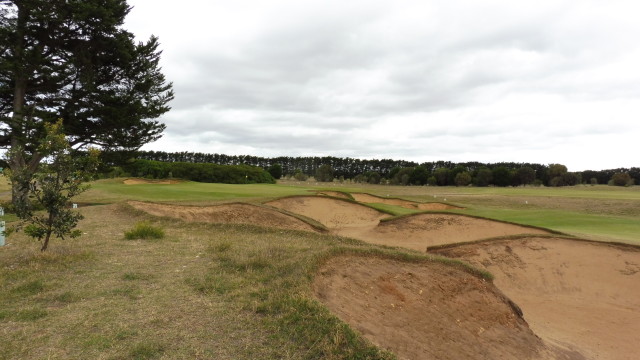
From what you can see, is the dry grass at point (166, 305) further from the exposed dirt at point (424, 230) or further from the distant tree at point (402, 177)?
the distant tree at point (402, 177)

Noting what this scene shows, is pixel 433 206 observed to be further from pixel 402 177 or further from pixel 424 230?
pixel 402 177

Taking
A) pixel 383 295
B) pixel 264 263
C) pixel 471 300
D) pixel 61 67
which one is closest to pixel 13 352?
pixel 264 263

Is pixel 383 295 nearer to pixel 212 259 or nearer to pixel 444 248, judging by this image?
pixel 212 259

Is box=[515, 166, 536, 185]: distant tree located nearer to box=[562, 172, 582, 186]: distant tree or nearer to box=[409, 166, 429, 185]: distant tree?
box=[562, 172, 582, 186]: distant tree

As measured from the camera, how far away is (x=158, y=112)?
25.6 meters

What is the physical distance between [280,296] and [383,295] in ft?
7.81

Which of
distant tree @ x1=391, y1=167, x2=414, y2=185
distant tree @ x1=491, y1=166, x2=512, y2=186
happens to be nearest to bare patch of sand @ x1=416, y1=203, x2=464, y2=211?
distant tree @ x1=491, y1=166, x2=512, y2=186

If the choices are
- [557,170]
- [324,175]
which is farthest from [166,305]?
[557,170]

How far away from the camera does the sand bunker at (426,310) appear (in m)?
6.30

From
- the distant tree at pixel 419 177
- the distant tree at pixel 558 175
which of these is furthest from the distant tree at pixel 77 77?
the distant tree at pixel 558 175

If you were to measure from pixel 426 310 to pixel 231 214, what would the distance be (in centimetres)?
1319

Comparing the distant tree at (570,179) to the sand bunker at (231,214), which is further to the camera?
the distant tree at (570,179)

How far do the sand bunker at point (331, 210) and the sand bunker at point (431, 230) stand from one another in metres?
2.83

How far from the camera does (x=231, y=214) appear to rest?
62.7 feet
